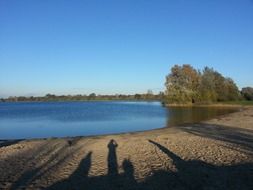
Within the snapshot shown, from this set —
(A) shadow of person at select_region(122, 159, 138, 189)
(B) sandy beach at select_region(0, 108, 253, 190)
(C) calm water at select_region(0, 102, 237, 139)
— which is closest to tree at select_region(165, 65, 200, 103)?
(C) calm water at select_region(0, 102, 237, 139)

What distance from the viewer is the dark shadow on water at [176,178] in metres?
9.27

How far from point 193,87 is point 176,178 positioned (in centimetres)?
9072

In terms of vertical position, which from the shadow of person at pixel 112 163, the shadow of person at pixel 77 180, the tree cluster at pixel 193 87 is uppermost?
the tree cluster at pixel 193 87

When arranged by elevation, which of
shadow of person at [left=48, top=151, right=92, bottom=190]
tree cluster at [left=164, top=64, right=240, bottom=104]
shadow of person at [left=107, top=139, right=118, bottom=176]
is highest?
tree cluster at [left=164, top=64, right=240, bottom=104]

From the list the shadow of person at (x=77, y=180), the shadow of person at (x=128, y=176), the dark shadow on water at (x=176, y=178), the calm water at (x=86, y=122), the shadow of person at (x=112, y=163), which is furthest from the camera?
the calm water at (x=86, y=122)

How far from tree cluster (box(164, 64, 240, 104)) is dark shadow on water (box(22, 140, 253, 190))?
278 feet

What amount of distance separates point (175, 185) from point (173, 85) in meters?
87.6

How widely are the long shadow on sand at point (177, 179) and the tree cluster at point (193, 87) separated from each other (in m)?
84.7

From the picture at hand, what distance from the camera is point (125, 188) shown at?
30.1 feet

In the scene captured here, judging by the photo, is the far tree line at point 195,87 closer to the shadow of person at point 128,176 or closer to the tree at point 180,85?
the tree at point 180,85

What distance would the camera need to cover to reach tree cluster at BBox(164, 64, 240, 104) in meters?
96.0

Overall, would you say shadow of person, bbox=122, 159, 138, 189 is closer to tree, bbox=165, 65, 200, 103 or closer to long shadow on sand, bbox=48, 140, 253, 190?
long shadow on sand, bbox=48, 140, 253, 190

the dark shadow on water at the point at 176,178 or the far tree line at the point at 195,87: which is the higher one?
the far tree line at the point at 195,87

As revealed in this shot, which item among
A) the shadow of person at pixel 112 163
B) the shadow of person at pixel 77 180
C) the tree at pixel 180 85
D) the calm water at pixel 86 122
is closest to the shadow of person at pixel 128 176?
the shadow of person at pixel 112 163
